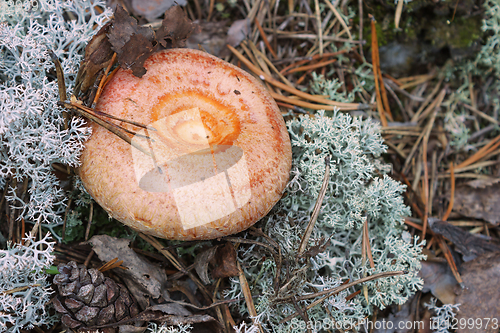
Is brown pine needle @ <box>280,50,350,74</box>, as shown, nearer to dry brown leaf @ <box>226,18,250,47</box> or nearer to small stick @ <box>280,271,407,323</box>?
dry brown leaf @ <box>226,18,250,47</box>

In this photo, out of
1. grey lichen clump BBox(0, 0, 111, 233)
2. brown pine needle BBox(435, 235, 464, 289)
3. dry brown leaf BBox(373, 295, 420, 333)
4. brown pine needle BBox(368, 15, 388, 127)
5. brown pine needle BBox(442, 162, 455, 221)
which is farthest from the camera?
brown pine needle BBox(368, 15, 388, 127)

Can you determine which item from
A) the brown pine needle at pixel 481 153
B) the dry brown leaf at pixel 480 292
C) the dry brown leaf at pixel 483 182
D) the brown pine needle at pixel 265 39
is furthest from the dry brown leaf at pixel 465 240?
the brown pine needle at pixel 265 39

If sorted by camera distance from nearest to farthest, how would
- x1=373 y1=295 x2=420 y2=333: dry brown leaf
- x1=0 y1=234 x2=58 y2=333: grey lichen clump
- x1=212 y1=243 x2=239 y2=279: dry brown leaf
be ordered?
1. x1=0 y1=234 x2=58 y2=333: grey lichen clump
2. x1=212 y1=243 x2=239 y2=279: dry brown leaf
3. x1=373 y1=295 x2=420 y2=333: dry brown leaf

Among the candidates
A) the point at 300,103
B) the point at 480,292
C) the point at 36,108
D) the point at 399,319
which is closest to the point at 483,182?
the point at 480,292

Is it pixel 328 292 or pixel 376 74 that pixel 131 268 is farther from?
pixel 376 74

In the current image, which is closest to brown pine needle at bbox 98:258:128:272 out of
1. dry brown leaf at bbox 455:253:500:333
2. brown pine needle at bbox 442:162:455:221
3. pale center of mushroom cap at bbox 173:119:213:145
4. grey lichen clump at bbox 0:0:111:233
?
grey lichen clump at bbox 0:0:111:233

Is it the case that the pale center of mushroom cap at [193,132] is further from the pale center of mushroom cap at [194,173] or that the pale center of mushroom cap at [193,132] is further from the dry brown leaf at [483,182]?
the dry brown leaf at [483,182]
